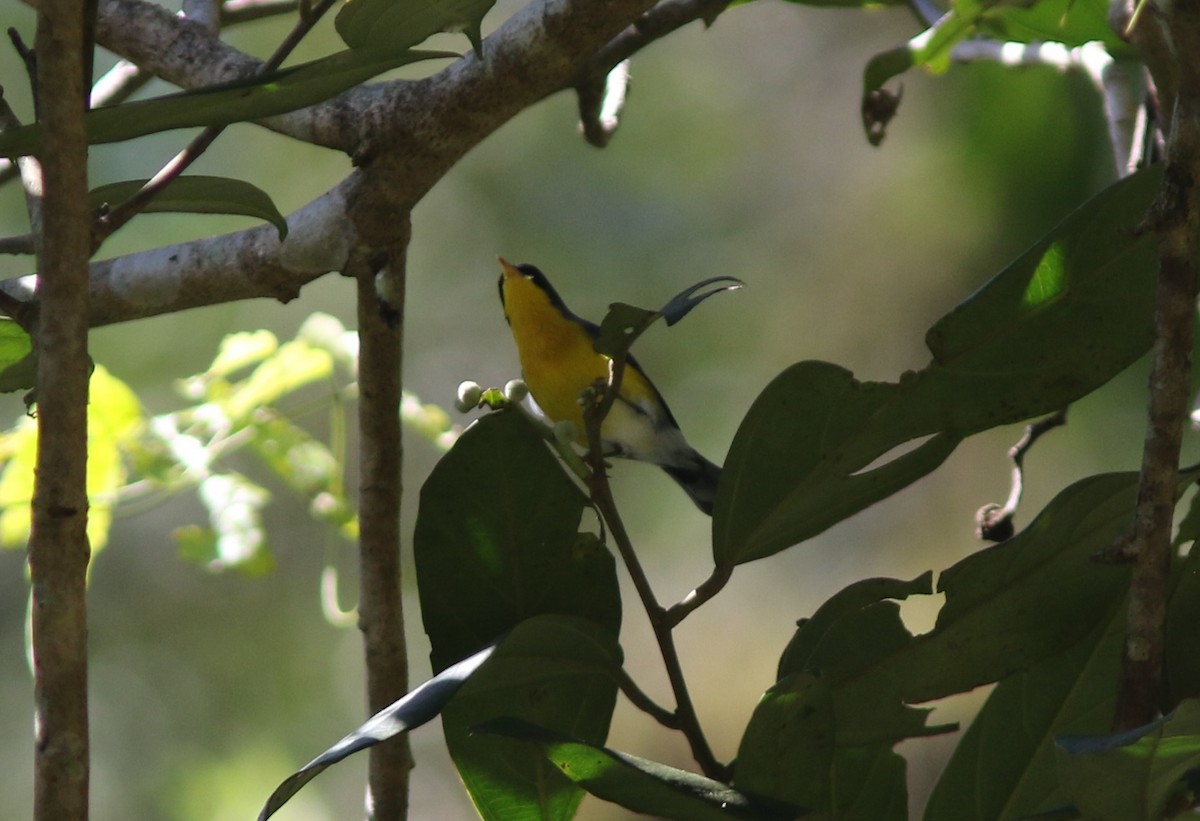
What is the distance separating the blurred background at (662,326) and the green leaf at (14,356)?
3608mm

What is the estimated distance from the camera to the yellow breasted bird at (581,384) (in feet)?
6.88

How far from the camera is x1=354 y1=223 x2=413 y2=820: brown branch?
1.11 m

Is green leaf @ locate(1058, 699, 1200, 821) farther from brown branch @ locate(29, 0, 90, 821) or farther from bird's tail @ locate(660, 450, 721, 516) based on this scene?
bird's tail @ locate(660, 450, 721, 516)

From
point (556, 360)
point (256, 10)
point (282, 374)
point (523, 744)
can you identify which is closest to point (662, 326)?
point (556, 360)

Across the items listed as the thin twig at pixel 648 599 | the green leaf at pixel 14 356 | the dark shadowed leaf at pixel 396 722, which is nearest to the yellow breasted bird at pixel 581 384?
the green leaf at pixel 14 356

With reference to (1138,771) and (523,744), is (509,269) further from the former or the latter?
(1138,771)

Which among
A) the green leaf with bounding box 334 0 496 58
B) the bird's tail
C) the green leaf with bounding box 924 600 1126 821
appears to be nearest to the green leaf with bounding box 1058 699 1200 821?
the green leaf with bounding box 924 600 1126 821

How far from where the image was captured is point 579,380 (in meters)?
2.08

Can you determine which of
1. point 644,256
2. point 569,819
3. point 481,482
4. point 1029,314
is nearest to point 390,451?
point 481,482

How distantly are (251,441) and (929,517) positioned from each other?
3526 millimetres

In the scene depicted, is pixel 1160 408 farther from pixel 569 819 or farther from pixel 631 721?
pixel 631 721

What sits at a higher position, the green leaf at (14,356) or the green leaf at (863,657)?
the green leaf at (14,356)

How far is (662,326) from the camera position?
561 cm

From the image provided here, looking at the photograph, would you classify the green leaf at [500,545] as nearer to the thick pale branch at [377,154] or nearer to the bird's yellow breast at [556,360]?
the thick pale branch at [377,154]
